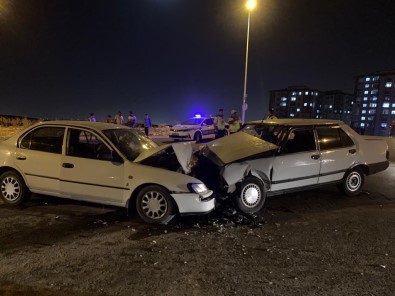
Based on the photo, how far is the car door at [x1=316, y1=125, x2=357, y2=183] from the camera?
21.9 ft

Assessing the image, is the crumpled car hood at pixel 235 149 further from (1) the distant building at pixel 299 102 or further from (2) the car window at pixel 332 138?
(1) the distant building at pixel 299 102

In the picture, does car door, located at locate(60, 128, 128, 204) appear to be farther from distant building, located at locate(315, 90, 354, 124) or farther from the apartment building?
distant building, located at locate(315, 90, 354, 124)

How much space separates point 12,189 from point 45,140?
101cm

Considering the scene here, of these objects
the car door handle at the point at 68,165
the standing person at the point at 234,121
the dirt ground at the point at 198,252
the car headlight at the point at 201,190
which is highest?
the standing person at the point at 234,121

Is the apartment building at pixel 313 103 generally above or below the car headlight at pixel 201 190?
above

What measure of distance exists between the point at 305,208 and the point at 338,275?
2696mm

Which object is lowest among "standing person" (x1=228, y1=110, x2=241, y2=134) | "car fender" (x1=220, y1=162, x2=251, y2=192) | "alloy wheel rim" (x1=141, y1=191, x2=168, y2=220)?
"alloy wheel rim" (x1=141, y1=191, x2=168, y2=220)

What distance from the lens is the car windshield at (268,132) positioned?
6.57m

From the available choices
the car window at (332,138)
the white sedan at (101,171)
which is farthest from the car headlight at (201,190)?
the car window at (332,138)

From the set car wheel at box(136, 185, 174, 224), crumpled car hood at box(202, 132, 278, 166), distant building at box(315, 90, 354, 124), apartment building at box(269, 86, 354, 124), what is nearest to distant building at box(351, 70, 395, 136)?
distant building at box(315, 90, 354, 124)

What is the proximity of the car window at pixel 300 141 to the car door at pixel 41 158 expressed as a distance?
13.1ft

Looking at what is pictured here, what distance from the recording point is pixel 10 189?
19.3ft

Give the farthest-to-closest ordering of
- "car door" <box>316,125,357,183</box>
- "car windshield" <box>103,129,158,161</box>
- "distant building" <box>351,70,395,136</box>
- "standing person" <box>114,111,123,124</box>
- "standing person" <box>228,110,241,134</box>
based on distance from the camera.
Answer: "distant building" <box>351,70,395,136</box>, "standing person" <box>114,111,123,124</box>, "standing person" <box>228,110,241,134</box>, "car door" <box>316,125,357,183</box>, "car windshield" <box>103,129,158,161</box>

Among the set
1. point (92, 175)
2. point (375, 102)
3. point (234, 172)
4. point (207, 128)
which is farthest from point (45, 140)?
point (375, 102)
